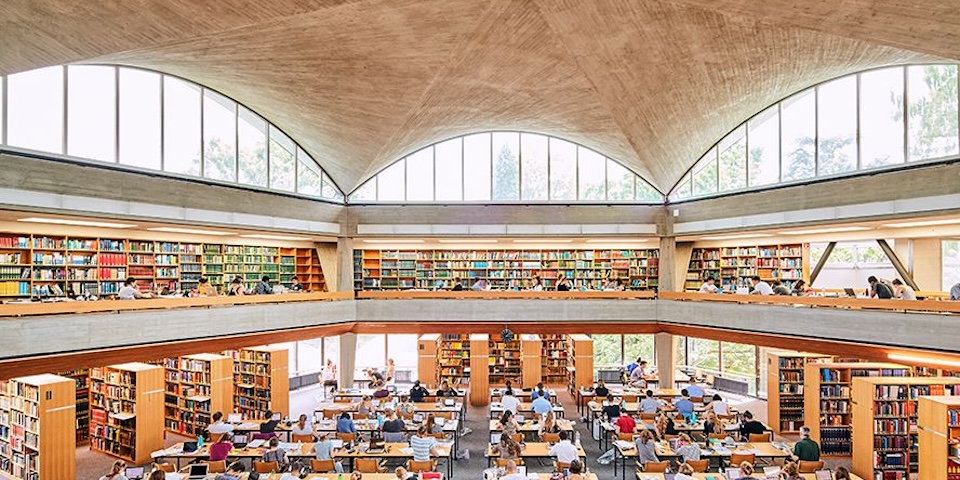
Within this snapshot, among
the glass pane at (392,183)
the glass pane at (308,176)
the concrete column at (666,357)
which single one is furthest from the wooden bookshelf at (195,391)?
the concrete column at (666,357)

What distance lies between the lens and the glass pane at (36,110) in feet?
36.3

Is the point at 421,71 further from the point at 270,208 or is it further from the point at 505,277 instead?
the point at 505,277

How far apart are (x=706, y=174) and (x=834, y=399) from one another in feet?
23.6

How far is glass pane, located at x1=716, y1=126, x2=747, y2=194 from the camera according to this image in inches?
660

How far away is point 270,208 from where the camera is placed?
54.0 ft

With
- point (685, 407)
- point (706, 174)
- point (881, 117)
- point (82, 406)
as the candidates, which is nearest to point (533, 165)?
point (706, 174)

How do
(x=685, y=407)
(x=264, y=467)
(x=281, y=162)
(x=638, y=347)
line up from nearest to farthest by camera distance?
1. (x=264, y=467)
2. (x=685, y=407)
3. (x=281, y=162)
4. (x=638, y=347)

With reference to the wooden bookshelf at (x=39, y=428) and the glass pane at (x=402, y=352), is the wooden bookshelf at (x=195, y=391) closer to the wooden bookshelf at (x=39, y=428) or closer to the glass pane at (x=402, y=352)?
the wooden bookshelf at (x=39, y=428)

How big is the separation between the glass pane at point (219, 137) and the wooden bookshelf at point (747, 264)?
Answer: 13540mm

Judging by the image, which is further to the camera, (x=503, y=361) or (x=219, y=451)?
(x=503, y=361)

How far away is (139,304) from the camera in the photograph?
11.6 metres

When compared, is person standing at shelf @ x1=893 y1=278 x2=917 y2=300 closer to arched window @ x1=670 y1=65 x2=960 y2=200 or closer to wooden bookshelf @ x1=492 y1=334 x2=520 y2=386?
arched window @ x1=670 y1=65 x2=960 y2=200

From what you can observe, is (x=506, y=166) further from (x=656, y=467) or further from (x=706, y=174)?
(x=656, y=467)

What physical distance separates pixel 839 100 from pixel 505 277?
10.3 metres
